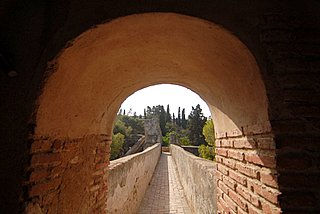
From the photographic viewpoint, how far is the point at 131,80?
315 cm

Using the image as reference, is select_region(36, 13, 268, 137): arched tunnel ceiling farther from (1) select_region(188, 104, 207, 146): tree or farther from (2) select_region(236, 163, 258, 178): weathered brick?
(1) select_region(188, 104, 207, 146): tree

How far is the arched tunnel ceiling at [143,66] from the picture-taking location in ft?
5.83

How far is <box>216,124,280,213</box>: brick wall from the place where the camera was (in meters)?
1.67

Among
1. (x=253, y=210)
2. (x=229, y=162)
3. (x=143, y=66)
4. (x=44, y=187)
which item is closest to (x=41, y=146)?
(x=44, y=187)

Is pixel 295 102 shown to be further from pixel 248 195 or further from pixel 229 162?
pixel 229 162

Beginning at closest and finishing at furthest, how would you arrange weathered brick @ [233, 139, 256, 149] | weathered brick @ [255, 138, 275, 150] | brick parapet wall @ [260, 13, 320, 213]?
brick parapet wall @ [260, 13, 320, 213]
weathered brick @ [255, 138, 275, 150]
weathered brick @ [233, 139, 256, 149]

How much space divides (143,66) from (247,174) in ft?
5.89

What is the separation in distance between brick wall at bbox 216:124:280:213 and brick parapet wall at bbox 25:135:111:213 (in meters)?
1.85

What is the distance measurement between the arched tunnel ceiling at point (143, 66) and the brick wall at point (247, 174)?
199 mm

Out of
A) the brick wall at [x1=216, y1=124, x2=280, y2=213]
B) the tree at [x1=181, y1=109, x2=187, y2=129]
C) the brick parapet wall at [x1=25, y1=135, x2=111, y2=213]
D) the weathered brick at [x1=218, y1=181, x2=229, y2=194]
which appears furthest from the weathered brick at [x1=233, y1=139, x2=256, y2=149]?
the tree at [x1=181, y1=109, x2=187, y2=129]

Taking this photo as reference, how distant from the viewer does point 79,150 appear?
102 inches

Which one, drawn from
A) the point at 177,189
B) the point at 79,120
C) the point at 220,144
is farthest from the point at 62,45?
the point at 177,189

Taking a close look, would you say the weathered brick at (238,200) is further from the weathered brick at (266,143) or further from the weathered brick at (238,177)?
the weathered brick at (266,143)

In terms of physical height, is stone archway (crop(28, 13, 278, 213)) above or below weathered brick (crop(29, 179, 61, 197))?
above
